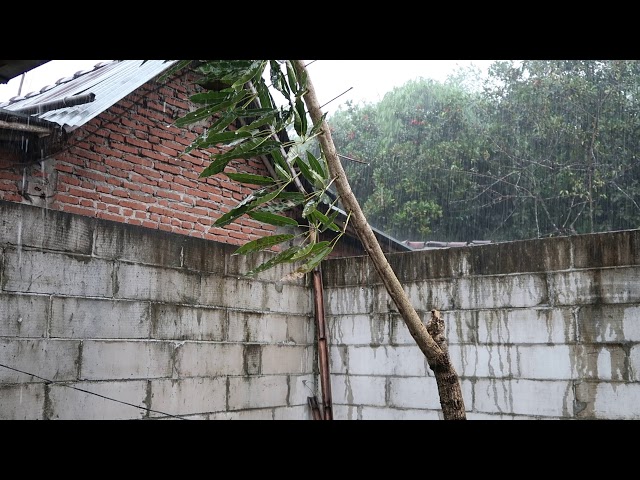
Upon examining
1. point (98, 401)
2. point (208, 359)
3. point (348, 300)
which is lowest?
point (98, 401)

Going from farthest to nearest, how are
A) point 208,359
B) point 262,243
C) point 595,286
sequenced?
1. point 208,359
2. point 595,286
3. point 262,243

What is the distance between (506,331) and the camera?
3.63 m

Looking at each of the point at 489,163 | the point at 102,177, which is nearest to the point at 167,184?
the point at 102,177

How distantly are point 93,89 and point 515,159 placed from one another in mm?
6975

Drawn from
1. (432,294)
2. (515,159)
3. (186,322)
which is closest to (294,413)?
(186,322)

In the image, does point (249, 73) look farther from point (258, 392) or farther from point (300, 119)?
point (258, 392)

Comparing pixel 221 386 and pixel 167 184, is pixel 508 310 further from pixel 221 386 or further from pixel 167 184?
pixel 167 184

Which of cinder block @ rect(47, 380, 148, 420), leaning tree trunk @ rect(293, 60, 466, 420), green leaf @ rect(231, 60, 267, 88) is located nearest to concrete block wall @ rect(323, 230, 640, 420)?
cinder block @ rect(47, 380, 148, 420)

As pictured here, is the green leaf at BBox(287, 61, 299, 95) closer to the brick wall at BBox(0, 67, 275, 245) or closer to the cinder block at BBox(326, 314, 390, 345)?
the cinder block at BBox(326, 314, 390, 345)

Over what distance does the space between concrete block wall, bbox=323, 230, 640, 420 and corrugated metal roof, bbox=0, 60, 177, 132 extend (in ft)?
7.08

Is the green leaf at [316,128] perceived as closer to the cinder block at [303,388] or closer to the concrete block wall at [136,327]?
the concrete block wall at [136,327]

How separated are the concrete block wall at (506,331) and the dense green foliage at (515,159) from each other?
4570mm

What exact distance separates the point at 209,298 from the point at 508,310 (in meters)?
1.84
